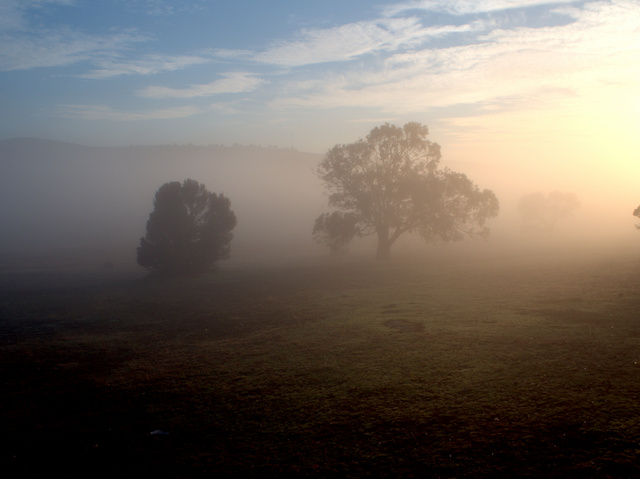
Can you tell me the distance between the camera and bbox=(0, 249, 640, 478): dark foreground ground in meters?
7.68

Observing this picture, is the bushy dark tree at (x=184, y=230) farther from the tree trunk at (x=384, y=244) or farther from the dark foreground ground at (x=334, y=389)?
the dark foreground ground at (x=334, y=389)

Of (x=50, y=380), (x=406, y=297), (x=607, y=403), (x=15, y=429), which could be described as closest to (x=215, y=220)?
(x=406, y=297)

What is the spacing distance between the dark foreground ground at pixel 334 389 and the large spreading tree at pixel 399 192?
2580 centimetres

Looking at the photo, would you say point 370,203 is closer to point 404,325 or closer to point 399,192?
point 399,192

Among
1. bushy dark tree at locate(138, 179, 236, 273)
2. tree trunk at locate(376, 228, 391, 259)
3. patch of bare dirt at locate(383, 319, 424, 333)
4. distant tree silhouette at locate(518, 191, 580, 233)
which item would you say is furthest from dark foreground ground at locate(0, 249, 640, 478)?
distant tree silhouette at locate(518, 191, 580, 233)

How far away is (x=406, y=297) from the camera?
26.5m

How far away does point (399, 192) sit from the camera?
1976 inches

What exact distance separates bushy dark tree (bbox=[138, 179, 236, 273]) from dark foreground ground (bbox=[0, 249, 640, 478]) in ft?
69.8

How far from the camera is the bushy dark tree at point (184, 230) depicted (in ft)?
151

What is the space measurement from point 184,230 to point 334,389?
125 ft

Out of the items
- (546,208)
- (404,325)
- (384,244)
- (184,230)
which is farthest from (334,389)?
(546,208)

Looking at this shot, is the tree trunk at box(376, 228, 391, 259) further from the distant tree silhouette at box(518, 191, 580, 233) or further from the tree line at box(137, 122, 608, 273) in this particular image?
the distant tree silhouette at box(518, 191, 580, 233)

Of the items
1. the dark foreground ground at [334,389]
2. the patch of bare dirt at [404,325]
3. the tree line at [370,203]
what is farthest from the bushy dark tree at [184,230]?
the patch of bare dirt at [404,325]

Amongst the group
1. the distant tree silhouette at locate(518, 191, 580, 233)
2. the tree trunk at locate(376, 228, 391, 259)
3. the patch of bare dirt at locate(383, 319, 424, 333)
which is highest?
the distant tree silhouette at locate(518, 191, 580, 233)
